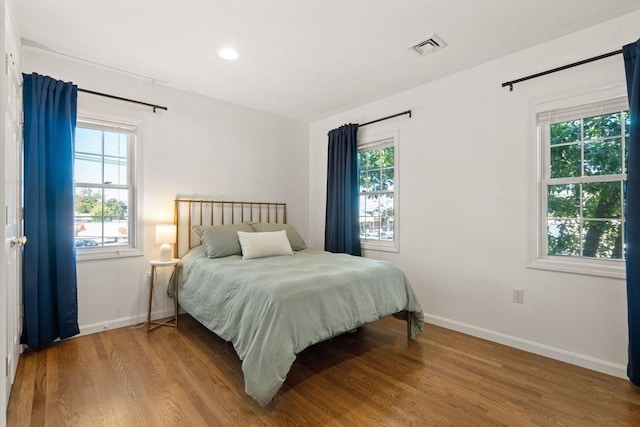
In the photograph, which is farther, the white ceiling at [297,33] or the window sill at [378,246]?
the window sill at [378,246]

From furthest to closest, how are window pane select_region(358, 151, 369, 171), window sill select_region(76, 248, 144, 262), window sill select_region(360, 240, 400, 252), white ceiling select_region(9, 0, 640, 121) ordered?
window pane select_region(358, 151, 369, 171)
window sill select_region(360, 240, 400, 252)
window sill select_region(76, 248, 144, 262)
white ceiling select_region(9, 0, 640, 121)

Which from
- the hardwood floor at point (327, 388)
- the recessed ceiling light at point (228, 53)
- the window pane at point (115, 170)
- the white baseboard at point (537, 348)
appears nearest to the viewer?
the hardwood floor at point (327, 388)

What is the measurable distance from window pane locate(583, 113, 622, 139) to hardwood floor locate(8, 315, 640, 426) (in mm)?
1772

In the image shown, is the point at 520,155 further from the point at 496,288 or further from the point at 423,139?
the point at 496,288

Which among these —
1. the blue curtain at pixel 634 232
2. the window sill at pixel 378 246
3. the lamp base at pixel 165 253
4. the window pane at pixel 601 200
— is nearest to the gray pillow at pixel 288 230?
the window sill at pixel 378 246

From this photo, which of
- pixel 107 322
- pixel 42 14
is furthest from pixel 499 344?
pixel 42 14

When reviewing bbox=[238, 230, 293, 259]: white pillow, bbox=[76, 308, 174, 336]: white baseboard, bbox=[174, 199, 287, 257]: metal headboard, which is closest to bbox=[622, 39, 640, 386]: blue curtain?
bbox=[238, 230, 293, 259]: white pillow

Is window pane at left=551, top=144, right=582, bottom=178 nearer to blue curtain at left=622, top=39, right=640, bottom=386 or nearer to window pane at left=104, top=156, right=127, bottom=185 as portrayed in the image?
blue curtain at left=622, top=39, right=640, bottom=386

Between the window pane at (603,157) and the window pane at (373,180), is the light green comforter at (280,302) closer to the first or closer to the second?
the window pane at (373,180)

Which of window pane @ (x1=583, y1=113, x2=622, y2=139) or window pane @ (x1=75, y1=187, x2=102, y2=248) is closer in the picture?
window pane @ (x1=583, y1=113, x2=622, y2=139)

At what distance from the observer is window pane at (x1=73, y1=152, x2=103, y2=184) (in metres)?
2.90

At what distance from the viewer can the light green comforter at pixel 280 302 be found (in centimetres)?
178

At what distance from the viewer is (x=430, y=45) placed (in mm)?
2527

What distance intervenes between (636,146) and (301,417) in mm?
2678
